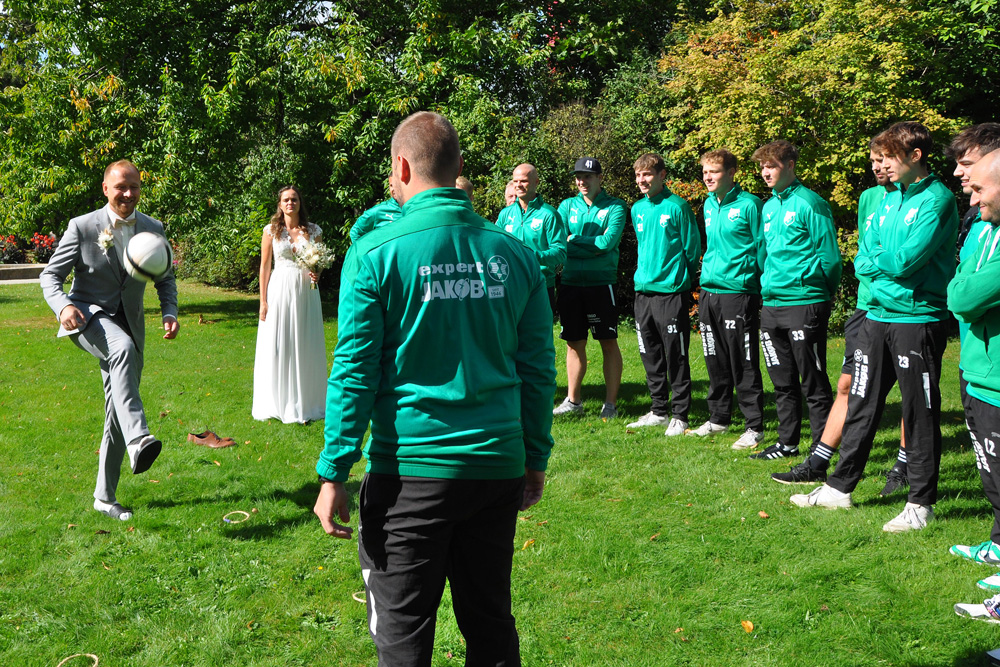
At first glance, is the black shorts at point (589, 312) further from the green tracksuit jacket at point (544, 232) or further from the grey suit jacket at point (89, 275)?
the grey suit jacket at point (89, 275)

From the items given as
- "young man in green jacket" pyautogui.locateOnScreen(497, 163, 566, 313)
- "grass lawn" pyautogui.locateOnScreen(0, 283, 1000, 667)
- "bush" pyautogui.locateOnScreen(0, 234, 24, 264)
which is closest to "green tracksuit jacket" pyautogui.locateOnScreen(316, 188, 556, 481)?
"grass lawn" pyautogui.locateOnScreen(0, 283, 1000, 667)

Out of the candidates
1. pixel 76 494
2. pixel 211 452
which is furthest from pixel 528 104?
pixel 76 494

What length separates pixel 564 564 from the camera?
4.96 m

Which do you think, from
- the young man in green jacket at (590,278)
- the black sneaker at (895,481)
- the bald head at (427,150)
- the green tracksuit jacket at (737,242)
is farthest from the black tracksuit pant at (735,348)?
the bald head at (427,150)

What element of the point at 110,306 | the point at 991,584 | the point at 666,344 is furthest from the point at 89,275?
the point at 991,584

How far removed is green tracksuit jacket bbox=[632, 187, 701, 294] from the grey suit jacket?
178 inches

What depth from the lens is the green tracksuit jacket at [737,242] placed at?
7.20 m

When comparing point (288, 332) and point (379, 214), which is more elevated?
point (379, 214)

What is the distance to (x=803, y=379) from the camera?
6.77 metres

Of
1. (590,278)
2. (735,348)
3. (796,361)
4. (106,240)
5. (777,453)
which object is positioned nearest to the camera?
(106,240)

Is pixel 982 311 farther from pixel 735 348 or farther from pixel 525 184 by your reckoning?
pixel 525 184

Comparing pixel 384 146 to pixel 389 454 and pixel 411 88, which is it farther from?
pixel 389 454

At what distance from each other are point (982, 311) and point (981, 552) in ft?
5.55

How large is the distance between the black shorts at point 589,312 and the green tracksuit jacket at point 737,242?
1441 millimetres
